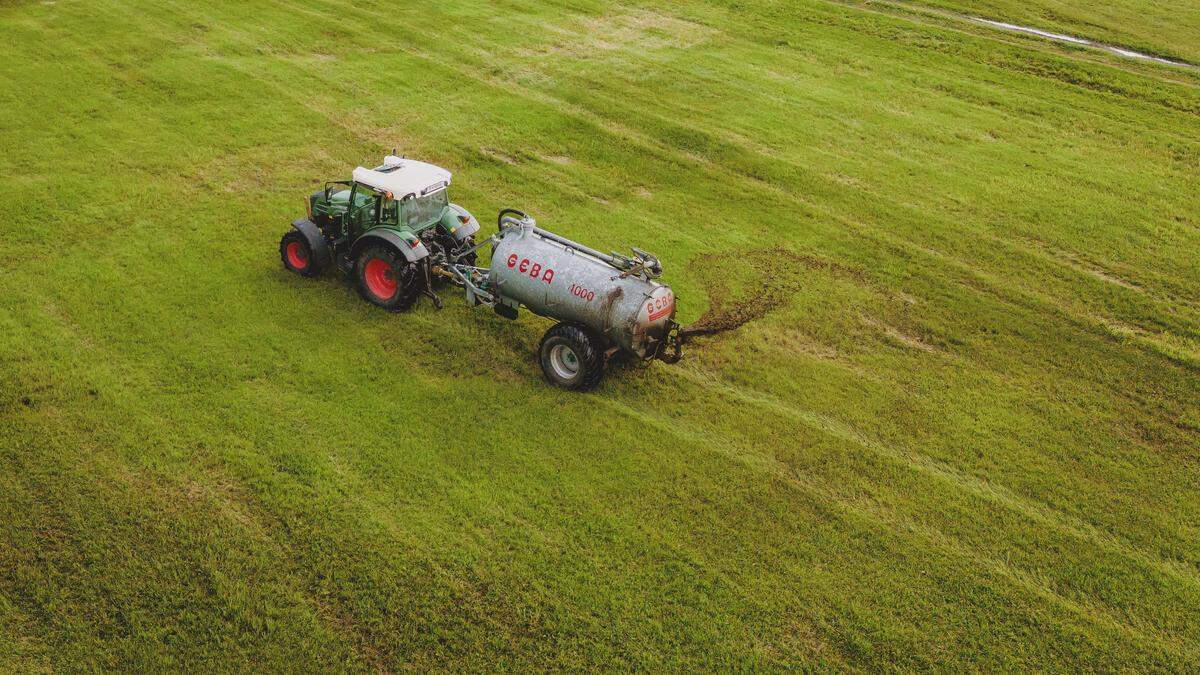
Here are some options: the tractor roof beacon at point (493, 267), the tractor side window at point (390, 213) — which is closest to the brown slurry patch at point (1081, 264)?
the tractor roof beacon at point (493, 267)

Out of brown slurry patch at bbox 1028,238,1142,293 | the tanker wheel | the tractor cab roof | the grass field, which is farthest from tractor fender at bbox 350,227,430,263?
brown slurry patch at bbox 1028,238,1142,293

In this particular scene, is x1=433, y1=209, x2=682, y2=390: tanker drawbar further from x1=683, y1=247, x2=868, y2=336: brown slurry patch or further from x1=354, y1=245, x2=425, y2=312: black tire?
x1=683, y1=247, x2=868, y2=336: brown slurry patch

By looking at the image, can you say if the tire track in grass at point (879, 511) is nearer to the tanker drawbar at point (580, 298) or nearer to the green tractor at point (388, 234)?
the tanker drawbar at point (580, 298)

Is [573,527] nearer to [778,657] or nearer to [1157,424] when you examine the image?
[778,657]

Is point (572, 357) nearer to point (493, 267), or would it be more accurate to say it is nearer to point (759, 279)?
point (493, 267)

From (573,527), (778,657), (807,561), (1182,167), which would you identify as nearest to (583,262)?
(573,527)
